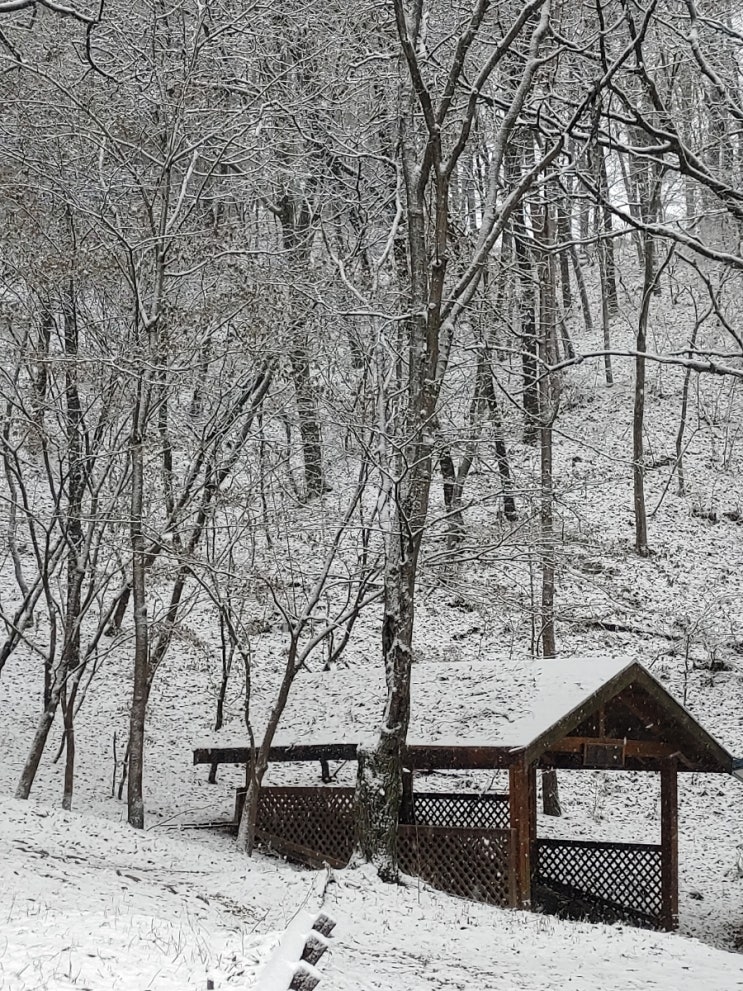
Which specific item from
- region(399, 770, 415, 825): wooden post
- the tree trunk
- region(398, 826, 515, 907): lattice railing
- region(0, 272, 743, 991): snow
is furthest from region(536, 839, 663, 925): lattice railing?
the tree trunk

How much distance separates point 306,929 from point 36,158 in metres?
10.5

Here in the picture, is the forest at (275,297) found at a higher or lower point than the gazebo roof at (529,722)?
higher

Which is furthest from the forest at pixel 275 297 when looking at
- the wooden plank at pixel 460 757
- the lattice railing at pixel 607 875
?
the lattice railing at pixel 607 875

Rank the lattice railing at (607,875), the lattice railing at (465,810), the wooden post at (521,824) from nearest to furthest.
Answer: the wooden post at (521,824), the lattice railing at (607,875), the lattice railing at (465,810)

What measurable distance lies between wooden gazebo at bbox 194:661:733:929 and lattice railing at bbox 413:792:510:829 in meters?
0.02

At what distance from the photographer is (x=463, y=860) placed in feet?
32.0

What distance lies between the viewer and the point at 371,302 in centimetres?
1188

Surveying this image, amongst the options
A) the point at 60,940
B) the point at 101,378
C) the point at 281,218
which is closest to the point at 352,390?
the point at 101,378

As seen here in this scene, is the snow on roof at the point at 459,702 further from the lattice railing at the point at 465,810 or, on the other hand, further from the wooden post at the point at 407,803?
the lattice railing at the point at 465,810

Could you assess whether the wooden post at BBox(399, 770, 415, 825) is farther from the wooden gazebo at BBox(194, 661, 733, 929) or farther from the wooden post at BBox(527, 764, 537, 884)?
the wooden post at BBox(527, 764, 537, 884)

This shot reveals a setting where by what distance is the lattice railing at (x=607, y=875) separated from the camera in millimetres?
11547

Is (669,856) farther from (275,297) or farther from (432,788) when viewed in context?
(275,297)

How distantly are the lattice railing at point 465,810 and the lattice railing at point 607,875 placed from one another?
0.88 meters

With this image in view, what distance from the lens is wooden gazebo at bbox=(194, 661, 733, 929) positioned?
9.63 m
